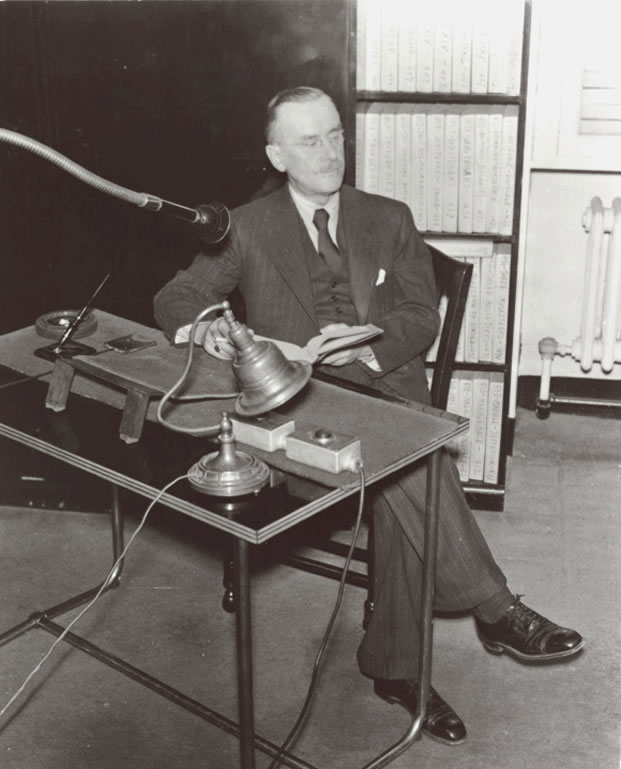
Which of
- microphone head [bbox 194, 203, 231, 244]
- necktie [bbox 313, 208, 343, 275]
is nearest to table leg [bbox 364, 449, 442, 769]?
microphone head [bbox 194, 203, 231, 244]

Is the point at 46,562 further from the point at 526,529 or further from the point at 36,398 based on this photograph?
the point at 526,529

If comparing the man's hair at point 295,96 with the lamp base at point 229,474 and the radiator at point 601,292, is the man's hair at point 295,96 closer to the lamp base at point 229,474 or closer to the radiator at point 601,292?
the lamp base at point 229,474

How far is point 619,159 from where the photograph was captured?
12.8ft

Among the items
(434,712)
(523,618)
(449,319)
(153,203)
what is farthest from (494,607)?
(153,203)

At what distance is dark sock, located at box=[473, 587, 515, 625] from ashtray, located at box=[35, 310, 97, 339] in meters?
1.18

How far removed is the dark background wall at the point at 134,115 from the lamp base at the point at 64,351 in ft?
3.15

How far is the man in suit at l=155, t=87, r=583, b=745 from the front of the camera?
2.43m

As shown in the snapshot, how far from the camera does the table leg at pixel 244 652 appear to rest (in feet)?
5.57

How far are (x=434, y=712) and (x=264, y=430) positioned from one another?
3.06 ft

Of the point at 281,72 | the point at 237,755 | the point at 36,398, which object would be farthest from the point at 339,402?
the point at 281,72

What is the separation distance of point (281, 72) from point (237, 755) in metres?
1.89

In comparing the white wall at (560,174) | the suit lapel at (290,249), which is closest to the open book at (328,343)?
the suit lapel at (290,249)

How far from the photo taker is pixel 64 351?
2.38 m

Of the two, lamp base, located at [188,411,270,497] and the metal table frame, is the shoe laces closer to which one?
the metal table frame
